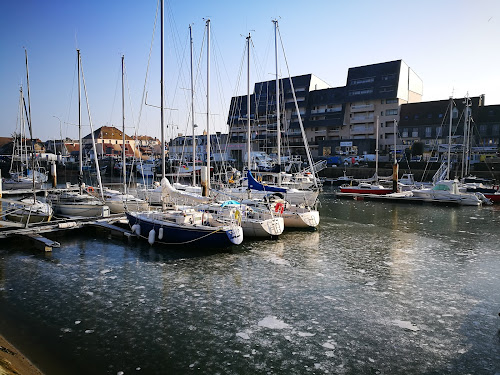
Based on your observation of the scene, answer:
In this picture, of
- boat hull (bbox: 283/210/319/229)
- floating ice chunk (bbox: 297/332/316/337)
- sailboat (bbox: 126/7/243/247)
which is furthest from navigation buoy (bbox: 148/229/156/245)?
floating ice chunk (bbox: 297/332/316/337)

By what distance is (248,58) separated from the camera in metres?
31.9

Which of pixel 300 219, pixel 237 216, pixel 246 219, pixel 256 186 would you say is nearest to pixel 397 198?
pixel 256 186

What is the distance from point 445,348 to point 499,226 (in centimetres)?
2030

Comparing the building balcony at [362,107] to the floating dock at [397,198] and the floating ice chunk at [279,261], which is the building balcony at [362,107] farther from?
the floating ice chunk at [279,261]

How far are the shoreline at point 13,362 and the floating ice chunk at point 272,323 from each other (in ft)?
16.7

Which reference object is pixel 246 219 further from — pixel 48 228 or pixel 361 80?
pixel 361 80

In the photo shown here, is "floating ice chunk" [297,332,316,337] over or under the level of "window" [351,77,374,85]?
under

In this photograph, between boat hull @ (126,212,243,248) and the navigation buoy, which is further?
the navigation buoy

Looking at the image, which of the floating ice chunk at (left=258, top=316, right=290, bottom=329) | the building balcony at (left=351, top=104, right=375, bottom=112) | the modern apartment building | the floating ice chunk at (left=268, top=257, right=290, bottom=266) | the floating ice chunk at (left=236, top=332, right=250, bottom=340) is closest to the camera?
the floating ice chunk at (left=236, top=332, right=250, bottom=340)

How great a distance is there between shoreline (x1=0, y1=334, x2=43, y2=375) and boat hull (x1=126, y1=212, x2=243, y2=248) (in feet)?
30.6

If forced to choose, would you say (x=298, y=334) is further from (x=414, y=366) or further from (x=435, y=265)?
(x=435, y=265)

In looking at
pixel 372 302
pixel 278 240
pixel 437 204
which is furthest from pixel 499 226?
pixel 372 302

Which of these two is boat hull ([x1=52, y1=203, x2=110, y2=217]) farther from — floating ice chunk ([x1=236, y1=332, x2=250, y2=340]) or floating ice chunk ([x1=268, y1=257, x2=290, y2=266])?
floating ice chunk ([x1=236, y1=332, x2=250, y2=340])

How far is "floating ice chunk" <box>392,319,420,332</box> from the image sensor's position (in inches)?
366
